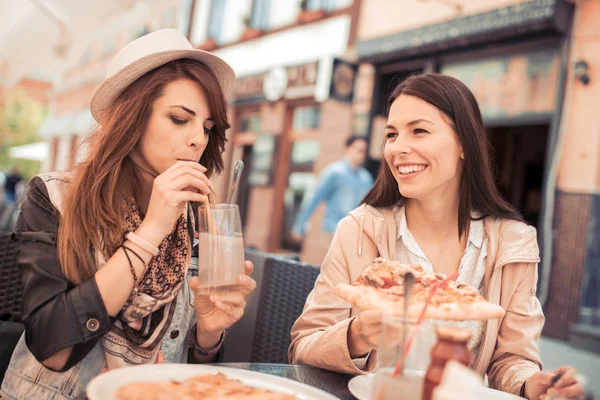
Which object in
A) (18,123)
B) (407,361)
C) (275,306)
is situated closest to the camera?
(407,361)

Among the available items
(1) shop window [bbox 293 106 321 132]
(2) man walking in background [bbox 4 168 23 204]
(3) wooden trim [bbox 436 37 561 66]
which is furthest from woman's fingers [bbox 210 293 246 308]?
(2) man walking in background [bbox 4 168 23 204]

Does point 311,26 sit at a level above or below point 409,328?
above

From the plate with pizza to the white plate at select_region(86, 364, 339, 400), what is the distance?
237mm

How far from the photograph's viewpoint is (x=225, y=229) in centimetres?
151

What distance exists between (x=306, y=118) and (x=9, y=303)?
339 inches

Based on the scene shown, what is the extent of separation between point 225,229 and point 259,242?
9.35 m

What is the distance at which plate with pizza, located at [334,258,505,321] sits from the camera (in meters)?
1.34

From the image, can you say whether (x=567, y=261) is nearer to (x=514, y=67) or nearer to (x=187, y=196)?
(x=514, y=67)

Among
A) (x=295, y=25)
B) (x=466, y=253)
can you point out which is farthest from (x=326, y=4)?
(x=466, y=253)

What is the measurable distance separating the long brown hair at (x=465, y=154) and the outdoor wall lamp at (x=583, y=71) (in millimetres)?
4408

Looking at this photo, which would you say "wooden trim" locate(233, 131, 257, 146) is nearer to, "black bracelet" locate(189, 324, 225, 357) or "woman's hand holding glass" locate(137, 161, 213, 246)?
"black bracelet" locate(189, 324, 225, 357)

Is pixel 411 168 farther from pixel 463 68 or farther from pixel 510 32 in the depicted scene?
pixel 463 68

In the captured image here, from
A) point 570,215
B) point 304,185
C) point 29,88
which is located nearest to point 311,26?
point 304,185

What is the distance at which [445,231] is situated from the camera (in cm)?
234
